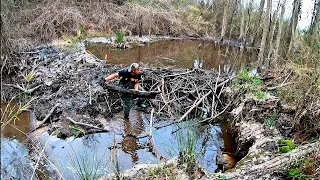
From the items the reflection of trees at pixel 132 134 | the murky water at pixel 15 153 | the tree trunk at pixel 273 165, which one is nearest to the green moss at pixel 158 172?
the tree trunk at pixel 273 165

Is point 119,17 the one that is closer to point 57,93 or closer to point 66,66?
point 66,66

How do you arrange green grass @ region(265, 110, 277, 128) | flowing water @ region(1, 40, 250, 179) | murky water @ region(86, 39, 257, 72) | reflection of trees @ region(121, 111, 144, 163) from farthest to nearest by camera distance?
murky water @ region(86, 39, 257, 72) < reflection of trees @ region(121, 111, 144, 163) < green grass @ region(265, 110, 277, 128) < flowing water @ region(1, 40, 250, 179)

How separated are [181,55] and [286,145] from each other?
10.8 m

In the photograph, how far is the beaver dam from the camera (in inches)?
209

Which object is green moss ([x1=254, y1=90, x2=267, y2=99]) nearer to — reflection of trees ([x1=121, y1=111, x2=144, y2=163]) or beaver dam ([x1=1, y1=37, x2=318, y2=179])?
beaver dam ([x1=1, y1=37, x2=318, y2=179])

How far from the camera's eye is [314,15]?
12.5m

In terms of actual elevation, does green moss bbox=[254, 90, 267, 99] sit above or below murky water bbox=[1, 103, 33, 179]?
above

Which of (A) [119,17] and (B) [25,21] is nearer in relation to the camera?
(B) [25,21]

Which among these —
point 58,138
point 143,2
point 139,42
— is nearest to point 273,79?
point 58,138

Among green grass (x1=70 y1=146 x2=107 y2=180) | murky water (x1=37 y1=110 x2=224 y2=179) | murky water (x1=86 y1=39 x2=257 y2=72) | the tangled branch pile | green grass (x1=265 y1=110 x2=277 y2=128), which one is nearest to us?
green grass (x1=70 y1=146 x2=107 y2=180)

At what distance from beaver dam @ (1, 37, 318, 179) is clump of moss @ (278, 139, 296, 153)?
0.16 meters

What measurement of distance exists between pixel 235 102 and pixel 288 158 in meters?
3.53

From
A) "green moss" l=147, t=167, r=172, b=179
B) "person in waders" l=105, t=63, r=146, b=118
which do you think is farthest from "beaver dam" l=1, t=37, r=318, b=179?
"person in waders" l=105, t=63, r=146, b=118

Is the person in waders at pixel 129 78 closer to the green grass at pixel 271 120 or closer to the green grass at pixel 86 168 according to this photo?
the green grass at pixel 86 168
